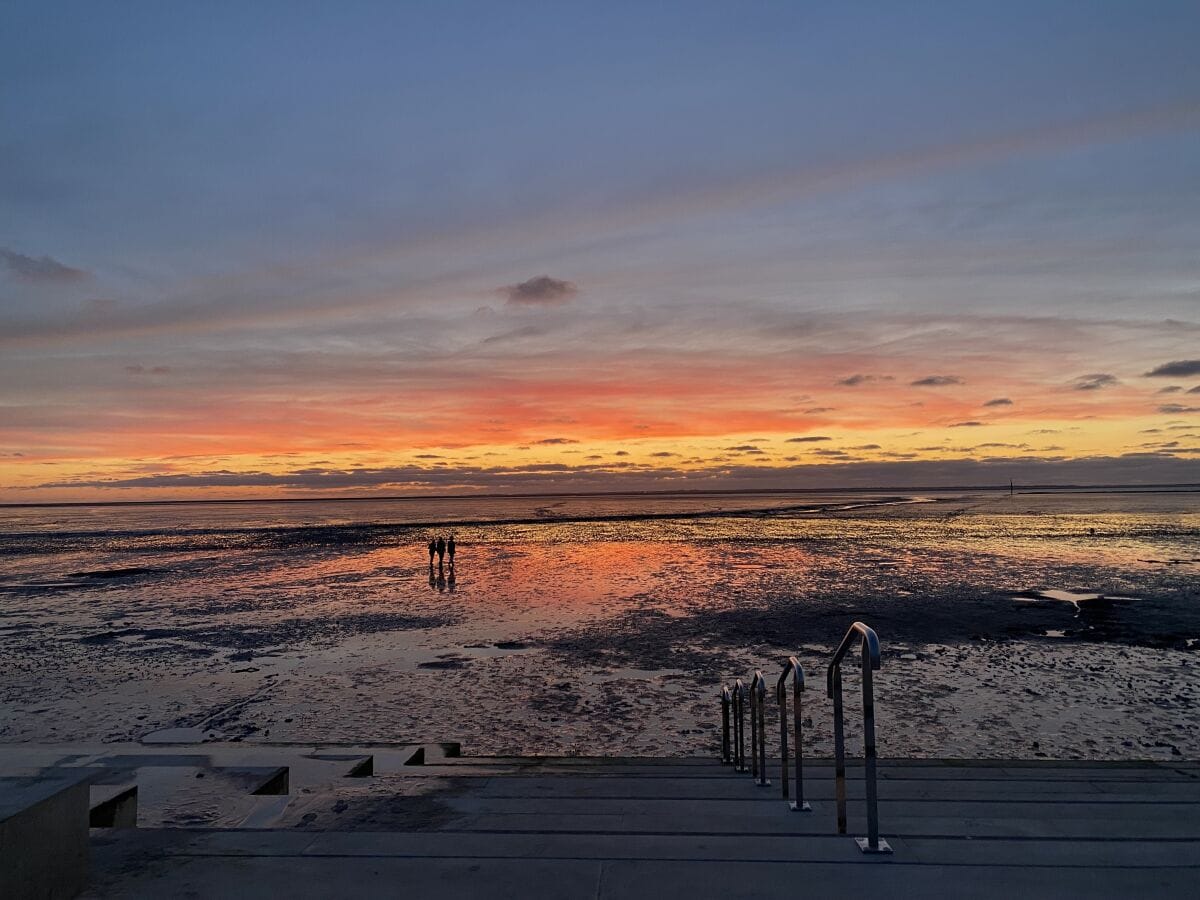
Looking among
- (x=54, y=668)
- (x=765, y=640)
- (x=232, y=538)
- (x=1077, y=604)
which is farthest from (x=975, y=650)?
(x=232, y=538)

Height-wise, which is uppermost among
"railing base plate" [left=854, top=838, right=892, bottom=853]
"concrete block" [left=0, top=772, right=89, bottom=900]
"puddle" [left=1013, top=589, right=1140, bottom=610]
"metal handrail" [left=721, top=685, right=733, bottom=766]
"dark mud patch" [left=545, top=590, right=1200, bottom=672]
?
"concrete block" [left=0, top=772, right=89, bottom=900]

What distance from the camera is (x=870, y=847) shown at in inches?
138

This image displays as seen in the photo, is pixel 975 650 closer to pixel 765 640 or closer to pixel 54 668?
pixel 765 640

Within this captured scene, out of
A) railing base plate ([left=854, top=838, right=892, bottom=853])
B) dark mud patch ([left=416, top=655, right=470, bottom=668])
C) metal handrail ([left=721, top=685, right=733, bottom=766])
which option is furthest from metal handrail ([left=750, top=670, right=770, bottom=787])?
dark mud patch ([left=416, top=655, right=470, bottom=668])

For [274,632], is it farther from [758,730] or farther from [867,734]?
[867,734]

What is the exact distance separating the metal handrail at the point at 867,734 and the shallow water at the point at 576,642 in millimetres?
5070

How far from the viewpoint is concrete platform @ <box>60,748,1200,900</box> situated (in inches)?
119

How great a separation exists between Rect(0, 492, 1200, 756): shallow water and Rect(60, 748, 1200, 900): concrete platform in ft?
14.4

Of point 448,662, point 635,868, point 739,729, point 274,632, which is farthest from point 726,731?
point 274,632

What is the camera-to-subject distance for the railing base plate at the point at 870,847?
11.3 feet

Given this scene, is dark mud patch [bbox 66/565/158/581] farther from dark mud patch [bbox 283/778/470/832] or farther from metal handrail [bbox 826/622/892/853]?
metal handrail [bbox 826/622/892/853]

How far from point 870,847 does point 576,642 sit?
39.9 feet

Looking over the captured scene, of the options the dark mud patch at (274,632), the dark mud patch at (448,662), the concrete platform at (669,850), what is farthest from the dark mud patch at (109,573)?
the concrete platform at (669,850)

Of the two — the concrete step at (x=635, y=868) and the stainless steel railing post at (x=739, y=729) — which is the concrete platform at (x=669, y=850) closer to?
the concrete step at (x=635, y=868)
